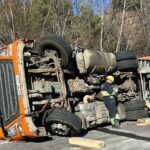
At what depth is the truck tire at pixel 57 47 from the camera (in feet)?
29.6

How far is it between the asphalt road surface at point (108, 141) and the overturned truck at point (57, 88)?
209mm

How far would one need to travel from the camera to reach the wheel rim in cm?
820

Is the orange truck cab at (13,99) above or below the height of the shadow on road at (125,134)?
above

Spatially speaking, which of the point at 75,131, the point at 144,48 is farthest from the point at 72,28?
the point at 75,131

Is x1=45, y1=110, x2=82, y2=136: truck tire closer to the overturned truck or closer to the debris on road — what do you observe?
the overturned truck

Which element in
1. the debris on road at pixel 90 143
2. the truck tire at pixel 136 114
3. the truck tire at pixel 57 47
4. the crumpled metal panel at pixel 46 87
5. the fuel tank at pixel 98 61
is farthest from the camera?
the truck tire at pixel 136 114

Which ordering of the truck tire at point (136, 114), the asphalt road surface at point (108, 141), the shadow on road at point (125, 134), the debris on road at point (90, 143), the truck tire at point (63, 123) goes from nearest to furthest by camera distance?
the debris on road at point (90, 143), the asphalt road surface at point (108, 141), the shadow on road at point (125, 134), the truck tire at point (63, 123), the truck tire at point (136, 114)

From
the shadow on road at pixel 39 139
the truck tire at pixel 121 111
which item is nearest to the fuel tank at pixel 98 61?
the truck tire at pixel 121 111

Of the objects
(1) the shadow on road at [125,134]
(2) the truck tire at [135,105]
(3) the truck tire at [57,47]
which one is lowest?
(1) the shadow on road at [125,134]

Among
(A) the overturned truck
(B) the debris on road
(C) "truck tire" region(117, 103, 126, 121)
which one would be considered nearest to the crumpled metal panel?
(A) the overturned truck

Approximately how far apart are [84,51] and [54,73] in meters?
1.19

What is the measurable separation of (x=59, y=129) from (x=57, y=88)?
1046 millimetres

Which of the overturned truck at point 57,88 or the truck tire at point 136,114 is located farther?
the truck tire at point 136,114

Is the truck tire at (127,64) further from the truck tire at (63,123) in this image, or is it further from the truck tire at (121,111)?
the truck tire at (63,123)
